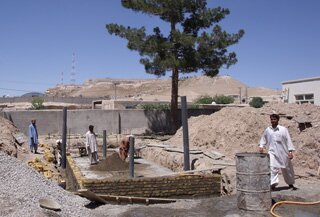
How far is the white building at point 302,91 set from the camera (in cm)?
2389

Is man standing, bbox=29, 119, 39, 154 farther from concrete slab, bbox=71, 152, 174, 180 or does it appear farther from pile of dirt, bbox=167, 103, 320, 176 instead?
pile of dirt, bbox=167, 103, 320, 176

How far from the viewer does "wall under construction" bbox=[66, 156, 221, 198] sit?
991 cm

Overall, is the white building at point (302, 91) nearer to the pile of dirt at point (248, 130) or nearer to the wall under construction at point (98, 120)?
the wall under construction at point (98, 120)

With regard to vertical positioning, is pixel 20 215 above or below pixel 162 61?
below

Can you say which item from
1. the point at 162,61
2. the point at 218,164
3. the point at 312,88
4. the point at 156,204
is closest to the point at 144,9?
the point at 162,61

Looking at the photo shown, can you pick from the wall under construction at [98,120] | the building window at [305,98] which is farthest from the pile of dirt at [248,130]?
the building window at [305,98]

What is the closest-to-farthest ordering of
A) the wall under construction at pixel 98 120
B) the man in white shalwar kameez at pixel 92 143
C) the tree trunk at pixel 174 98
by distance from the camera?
the man in white shalwar kameez at pixel 92 143 → the wall under construction at pixel 98 120 → the tree trunk at pixel 174 98

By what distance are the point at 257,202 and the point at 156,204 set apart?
5.98 feet

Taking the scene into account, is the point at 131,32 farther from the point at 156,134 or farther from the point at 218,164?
the point at 218,164

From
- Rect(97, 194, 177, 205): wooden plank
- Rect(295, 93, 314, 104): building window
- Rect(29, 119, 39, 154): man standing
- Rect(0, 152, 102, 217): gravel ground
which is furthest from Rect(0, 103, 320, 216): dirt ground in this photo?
Rect(295, 93, 314, 104): building window

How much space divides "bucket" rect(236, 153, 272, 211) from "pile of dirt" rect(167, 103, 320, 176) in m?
5.16

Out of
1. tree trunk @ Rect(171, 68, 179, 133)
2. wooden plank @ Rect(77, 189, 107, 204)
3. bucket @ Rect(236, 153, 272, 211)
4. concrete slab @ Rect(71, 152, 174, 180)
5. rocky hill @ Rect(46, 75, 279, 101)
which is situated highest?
rocky hill @ Rect(46, 75, 279, 101)

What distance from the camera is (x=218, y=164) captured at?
461 inches

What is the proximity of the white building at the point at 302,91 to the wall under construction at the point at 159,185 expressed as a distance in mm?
15257
